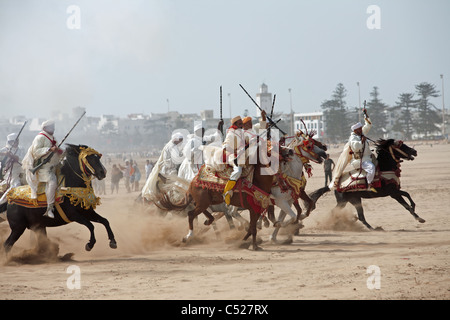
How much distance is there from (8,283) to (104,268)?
180cm

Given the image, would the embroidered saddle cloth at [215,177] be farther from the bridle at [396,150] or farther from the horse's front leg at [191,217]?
the bridle at [396,150]

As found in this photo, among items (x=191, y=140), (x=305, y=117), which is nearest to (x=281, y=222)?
(x=191, y=140)

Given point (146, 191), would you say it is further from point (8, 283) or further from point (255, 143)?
point (8, 283)

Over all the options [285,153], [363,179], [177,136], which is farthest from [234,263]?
[177,136]

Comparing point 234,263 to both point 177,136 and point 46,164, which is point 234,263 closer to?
point 46,164

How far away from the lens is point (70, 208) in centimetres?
1289

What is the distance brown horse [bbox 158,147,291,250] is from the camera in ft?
45.1

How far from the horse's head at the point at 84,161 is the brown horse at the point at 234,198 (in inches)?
89.0

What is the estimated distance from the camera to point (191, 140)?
16.4 m

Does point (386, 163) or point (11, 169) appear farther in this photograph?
point (386, 163)

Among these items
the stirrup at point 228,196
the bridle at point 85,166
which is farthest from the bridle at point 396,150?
the bridle at point 85,166

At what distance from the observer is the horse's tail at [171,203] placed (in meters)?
15.5

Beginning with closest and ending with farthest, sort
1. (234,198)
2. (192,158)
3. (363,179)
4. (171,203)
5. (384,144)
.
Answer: (234,198) → (171,203) → (192,158) → (363,179) → (384,144)

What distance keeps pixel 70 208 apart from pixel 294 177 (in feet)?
15.8
